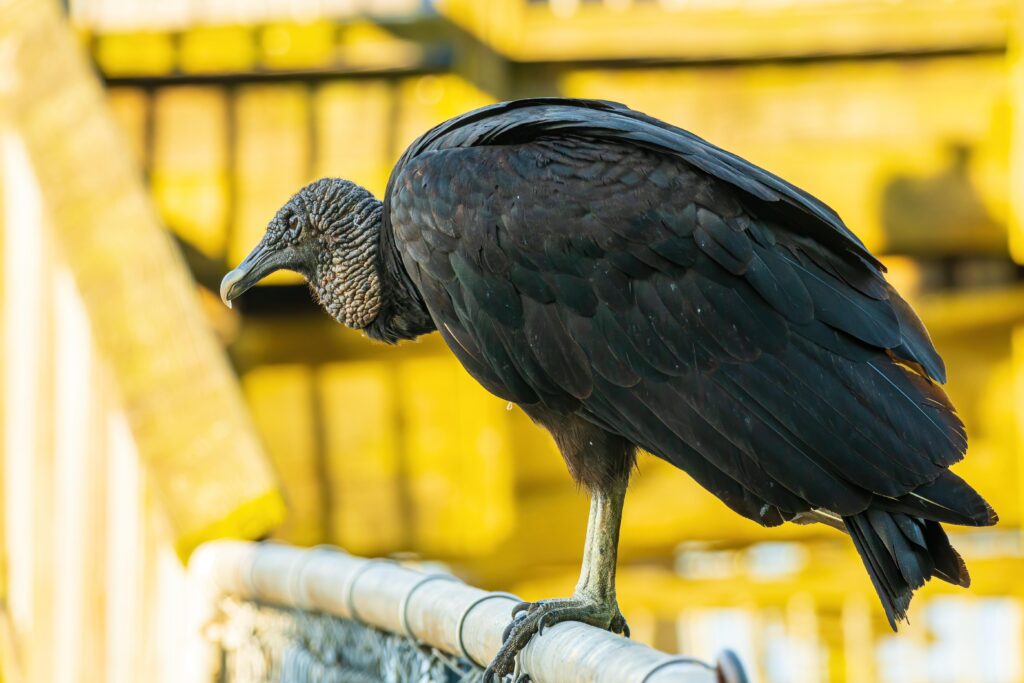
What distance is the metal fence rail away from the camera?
1.82 m

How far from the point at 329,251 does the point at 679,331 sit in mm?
916

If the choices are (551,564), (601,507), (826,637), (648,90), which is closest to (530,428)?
(551,564)

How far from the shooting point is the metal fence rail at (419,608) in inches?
71.7

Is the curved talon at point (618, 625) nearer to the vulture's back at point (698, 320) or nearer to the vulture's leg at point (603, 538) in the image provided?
the vulture's leg at point (603, 538)

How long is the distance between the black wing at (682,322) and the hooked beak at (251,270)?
1.74 ft

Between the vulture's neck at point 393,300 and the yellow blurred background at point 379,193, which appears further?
the yellow blurred background at point 379,193

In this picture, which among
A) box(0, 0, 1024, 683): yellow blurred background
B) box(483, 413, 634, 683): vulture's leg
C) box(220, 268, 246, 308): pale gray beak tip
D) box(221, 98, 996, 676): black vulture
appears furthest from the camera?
box(0, 0, 1024, 683): yellow blurred background

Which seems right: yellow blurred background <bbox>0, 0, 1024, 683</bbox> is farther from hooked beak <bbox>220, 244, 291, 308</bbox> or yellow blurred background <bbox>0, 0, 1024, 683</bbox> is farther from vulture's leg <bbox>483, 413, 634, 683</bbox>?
vulture's leg <bbox>483, 413, 634, 683</bbox>

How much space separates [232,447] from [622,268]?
107 centimetres

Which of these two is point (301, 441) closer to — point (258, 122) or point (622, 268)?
point (258, 122)

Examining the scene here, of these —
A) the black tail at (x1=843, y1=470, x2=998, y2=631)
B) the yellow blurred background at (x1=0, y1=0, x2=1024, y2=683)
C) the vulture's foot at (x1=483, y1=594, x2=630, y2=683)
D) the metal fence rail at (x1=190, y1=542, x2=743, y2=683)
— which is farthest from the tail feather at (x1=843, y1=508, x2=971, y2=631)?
the yellow blurred background at (x1=0, y1=0, x2=1024, y2=683)

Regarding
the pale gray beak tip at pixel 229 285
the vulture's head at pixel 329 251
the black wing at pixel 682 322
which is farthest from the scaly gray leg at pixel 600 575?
the pale gray beak tip at pixel 229 285

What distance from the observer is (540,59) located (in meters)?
4.95

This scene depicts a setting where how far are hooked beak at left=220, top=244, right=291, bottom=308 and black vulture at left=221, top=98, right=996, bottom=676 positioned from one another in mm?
490
